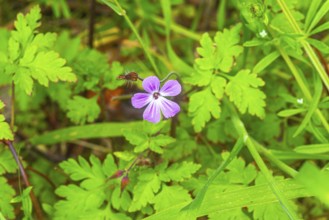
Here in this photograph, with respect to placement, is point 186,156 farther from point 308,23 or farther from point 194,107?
point 308,23

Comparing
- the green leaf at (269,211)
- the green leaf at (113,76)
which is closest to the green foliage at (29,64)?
the green leaf at (113,76)

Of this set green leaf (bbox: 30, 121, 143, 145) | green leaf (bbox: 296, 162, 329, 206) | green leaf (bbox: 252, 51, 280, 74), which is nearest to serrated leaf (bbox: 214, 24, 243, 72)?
green leaf (bbox: 252, 51, 280, 74)

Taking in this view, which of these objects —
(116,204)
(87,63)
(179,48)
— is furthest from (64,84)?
(179,48)

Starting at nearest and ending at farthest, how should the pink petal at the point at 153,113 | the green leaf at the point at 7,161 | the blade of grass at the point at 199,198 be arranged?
the blade of grass at the point at 199,198 < the pink petal at the point at 153,113 < the green leaf at the point at 7,161

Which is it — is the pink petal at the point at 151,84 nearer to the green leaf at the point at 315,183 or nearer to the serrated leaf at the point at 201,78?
the serrated leaf at the point at 201,78

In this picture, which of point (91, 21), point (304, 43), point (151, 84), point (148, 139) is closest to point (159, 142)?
point (148, 139)
